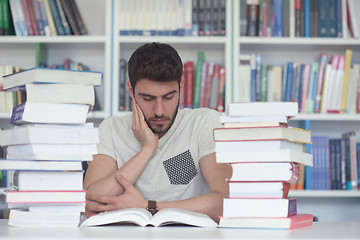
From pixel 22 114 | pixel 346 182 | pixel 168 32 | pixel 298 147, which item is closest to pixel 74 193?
pixel 22 114

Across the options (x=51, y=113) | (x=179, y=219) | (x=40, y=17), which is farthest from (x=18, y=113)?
(x=40, y=17)

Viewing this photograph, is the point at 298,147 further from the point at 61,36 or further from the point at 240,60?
the point at 61,36

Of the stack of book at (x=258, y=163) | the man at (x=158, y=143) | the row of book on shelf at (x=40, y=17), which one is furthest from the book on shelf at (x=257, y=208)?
the row of book on shelf at (x=40, y=17)

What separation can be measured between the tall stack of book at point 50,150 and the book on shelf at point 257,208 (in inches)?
13.0

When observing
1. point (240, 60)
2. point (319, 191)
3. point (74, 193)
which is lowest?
point (319, 191)

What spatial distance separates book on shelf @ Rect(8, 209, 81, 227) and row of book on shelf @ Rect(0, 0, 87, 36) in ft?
6.09

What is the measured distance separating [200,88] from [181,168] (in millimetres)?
1035

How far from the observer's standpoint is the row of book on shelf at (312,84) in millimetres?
2775

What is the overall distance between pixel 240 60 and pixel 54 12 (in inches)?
42.0

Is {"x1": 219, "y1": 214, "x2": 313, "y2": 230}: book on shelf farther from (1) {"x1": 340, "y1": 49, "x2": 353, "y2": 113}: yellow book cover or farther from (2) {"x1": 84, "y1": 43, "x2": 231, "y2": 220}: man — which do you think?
(1) {"x1": 340, "y1": 49, "x2": 353, "y2": 113}: yellow book cover

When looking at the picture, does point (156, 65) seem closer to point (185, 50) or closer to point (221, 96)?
point (221, 96)

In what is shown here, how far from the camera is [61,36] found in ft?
9.12

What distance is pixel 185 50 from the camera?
9.85 ft

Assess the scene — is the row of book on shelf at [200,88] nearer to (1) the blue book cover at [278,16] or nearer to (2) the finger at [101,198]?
(1) the blue book cover at [278,16]
